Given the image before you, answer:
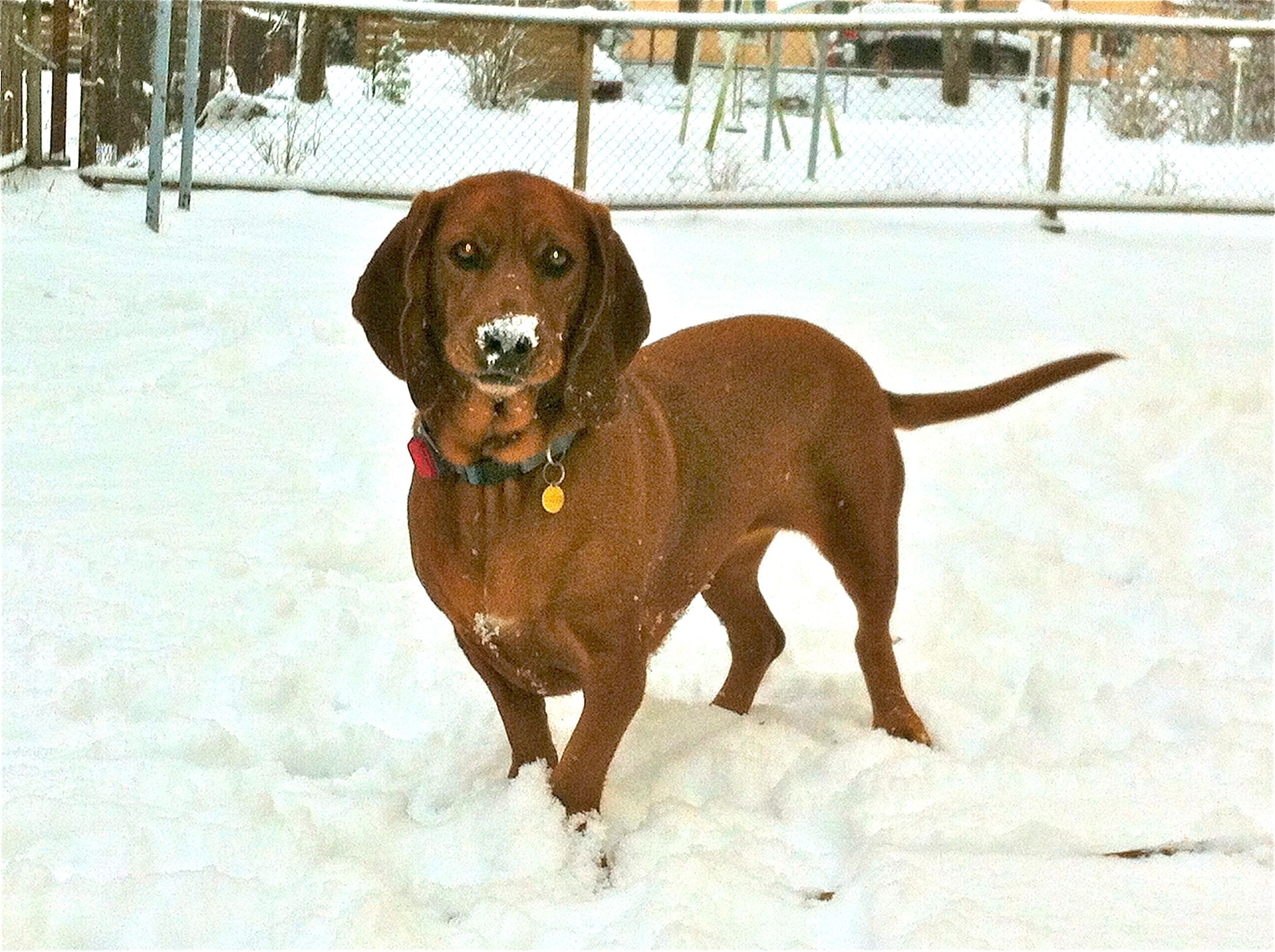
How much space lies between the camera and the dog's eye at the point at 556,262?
3.00 meters

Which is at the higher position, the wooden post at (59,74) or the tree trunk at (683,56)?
the tree trunk at (683,56)

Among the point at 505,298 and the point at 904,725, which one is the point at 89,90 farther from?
the point at 505,298

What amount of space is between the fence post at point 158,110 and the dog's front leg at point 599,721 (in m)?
6.39

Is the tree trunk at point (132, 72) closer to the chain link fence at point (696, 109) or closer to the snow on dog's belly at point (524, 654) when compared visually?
the chain link fence at point (696, 109)

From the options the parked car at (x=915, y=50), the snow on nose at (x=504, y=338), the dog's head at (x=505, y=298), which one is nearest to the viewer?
the snow on nose at (x=504, y=338)

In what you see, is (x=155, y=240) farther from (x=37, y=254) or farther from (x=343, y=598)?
(x=343, y=598)

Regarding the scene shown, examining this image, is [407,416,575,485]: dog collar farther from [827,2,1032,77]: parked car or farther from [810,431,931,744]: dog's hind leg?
[827,2,1032,77]: parked car

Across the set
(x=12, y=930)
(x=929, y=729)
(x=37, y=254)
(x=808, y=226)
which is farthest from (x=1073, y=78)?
(x=12, y=930)

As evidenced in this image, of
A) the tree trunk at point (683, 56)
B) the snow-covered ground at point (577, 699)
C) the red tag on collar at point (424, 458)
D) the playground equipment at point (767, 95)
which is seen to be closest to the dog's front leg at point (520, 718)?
the snow-covered ground at point (577, 699)

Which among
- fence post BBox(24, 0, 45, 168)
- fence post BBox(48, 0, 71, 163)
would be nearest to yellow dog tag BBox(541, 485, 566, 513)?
fence post BBox(24, 0, 45, 168)

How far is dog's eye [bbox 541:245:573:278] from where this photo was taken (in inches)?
118

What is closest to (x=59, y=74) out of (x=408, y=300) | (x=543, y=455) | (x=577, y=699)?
(x=577, y=699)

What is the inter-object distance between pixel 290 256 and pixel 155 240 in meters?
0.73

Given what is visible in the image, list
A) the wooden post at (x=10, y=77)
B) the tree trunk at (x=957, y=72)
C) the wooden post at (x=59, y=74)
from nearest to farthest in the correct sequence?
the wooden post at (x=10, y=77) → the wooden post at (x=59, y=74) → the tree trunk at (x=957, y=72)
